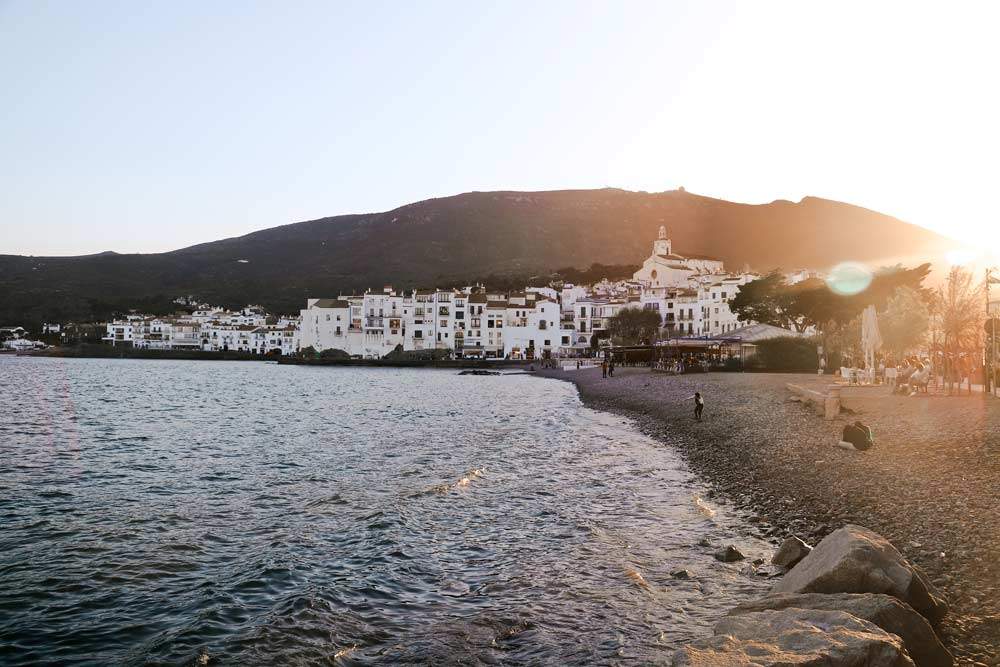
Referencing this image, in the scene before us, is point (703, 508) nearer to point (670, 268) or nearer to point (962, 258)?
point (962, 258)

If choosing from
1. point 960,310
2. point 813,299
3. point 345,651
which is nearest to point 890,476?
point 345,651

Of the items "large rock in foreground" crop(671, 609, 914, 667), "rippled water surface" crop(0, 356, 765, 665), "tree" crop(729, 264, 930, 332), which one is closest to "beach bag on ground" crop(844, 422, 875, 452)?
"rippled water surface" crop(0, 356, 765, 665)

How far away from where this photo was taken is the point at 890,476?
14.0 meters

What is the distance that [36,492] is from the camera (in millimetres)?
16859

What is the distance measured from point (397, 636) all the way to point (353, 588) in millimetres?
1900

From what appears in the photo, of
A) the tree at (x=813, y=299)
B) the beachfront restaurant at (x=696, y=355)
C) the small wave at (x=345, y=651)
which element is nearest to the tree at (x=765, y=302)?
the tree at (x=813, y=299)

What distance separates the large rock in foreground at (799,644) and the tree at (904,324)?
42472mm

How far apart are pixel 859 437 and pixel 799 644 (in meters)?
12.7

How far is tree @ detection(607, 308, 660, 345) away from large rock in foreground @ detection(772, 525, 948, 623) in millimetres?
90257

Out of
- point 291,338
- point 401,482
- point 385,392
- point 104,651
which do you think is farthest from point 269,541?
point 291,338

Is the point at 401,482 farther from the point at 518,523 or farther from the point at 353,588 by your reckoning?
the point at 353,588

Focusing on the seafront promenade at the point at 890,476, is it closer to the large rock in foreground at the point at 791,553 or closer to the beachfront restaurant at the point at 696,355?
the large rock in foreground at the point at 791,553

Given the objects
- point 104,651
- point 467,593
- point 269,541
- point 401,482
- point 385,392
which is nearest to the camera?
point 104,651

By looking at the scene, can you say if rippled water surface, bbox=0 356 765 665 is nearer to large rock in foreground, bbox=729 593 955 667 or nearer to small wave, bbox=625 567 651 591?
small wave, bbox=625 567 651 591
